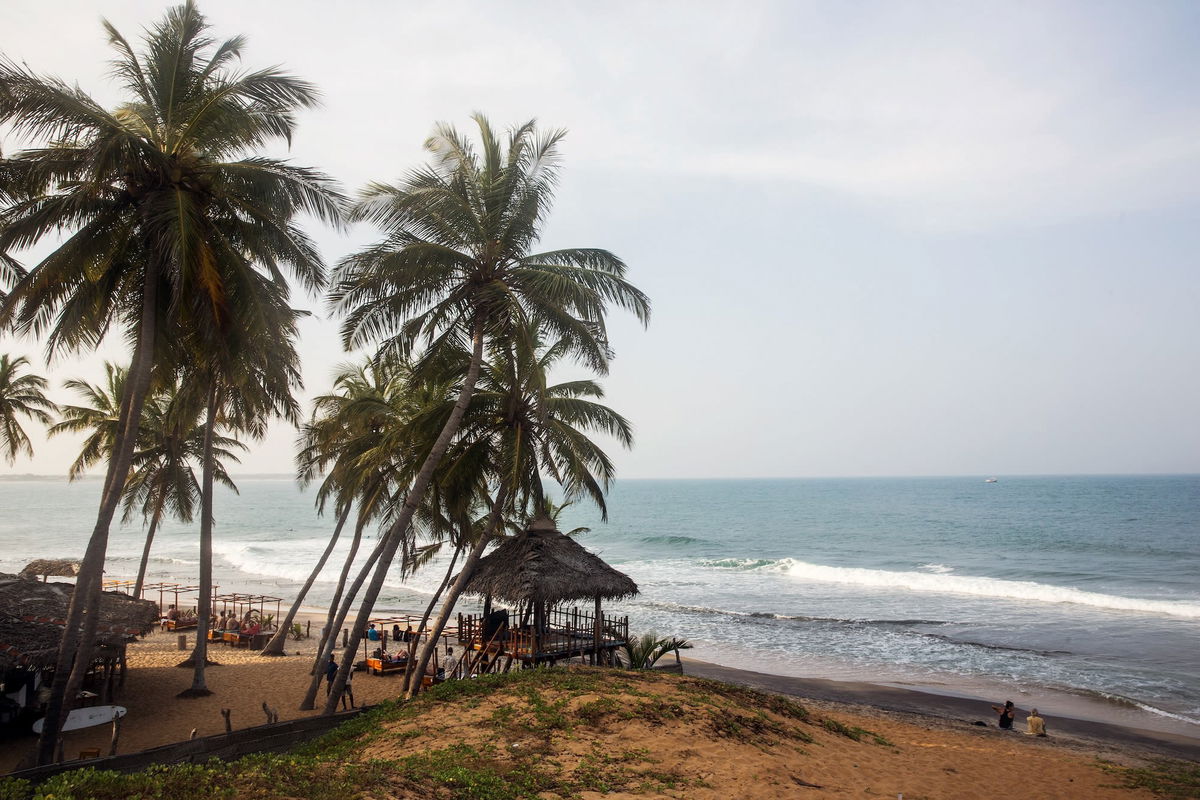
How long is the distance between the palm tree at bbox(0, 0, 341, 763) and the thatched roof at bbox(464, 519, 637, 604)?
22.9 ft

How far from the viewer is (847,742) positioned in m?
12.8

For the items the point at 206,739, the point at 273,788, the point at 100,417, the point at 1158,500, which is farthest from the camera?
the point at 1158,500

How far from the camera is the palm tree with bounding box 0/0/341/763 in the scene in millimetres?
10016

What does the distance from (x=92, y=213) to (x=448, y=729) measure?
29.3 feet

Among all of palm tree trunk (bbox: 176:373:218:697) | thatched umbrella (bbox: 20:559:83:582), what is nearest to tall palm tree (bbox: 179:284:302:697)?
palm tree trunk (bbox: 176:373:218:697)

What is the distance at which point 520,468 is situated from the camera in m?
14.8

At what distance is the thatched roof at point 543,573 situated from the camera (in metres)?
15.1

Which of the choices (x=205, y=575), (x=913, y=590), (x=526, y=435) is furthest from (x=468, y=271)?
→ (x=913, y=590)

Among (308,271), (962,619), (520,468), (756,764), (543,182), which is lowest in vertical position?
(962,619)

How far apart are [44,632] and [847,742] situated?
14258 millimetres

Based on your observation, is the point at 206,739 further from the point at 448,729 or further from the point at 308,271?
the point at 308,271

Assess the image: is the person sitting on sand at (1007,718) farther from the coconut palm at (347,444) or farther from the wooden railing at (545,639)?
the coconut palm at (347,444)

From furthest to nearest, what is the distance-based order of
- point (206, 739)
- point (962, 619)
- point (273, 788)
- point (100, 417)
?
point (962, 619) → point (100, 417) → point (206, 739) → point (273, 788)

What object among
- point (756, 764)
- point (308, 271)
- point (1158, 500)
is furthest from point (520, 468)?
point (1158, 500)
